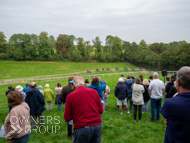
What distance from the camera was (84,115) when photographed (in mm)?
2744

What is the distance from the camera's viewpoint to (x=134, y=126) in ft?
18.8

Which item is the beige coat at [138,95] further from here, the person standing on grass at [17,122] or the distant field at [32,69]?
the distant field at [32,69]

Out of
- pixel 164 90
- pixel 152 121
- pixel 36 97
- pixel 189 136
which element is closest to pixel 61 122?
pixel 36 97

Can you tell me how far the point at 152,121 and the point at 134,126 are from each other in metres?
1.03

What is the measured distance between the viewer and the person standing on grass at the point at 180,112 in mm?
1919

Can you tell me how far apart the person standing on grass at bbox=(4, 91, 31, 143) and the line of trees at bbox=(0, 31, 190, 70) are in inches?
1703

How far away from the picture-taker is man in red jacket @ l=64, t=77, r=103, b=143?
2705mm

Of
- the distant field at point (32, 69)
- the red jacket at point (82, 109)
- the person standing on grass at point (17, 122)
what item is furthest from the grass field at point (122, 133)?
the distant field at point (32, 69)

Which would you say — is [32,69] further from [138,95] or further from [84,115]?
[84,115]

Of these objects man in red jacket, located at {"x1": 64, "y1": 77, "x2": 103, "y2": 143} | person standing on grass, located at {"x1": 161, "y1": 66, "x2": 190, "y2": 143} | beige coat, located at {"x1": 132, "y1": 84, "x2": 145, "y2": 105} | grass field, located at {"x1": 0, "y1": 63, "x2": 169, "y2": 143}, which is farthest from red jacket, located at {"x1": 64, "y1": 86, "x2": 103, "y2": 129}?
beige coat, located at {"x1": 132, "y1": 84, "x2": 145, "y2": 105}

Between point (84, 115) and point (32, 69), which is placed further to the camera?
point (32, 69)

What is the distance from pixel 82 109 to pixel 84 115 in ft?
0.39

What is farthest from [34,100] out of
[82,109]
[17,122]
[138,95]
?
[138,95]

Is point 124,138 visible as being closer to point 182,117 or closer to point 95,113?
point 95,113
